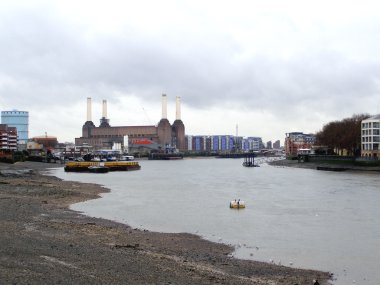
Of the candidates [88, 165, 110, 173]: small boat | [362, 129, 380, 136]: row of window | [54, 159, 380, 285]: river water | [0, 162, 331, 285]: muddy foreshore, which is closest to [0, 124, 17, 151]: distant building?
[88, 165, 110, 173]: small boat

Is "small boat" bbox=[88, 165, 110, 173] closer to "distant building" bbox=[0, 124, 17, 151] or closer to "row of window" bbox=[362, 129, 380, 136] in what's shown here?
"distant building" bbox=[0, 124, 17, 151]

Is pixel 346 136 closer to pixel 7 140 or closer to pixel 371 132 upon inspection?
pixel 371 132

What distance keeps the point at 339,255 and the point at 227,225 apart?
7.18 metres

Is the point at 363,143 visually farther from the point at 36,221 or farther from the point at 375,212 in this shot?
the point at 36,221

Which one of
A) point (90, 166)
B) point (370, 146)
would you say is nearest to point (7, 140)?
point (90, 166)

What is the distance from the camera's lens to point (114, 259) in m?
13.5

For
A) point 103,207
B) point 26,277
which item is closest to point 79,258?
point 26,277

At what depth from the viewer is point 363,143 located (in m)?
106

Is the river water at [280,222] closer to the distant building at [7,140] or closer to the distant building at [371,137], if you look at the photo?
the distant building at [371,137]

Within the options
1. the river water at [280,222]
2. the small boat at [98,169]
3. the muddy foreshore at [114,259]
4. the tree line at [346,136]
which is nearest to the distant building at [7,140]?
the small boat at [98,169]

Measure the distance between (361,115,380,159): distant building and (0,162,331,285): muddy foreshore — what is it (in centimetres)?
8966

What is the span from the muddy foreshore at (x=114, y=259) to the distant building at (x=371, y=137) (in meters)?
89.7

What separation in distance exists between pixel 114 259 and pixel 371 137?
97.2m

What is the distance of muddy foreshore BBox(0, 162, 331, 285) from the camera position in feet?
36.5
